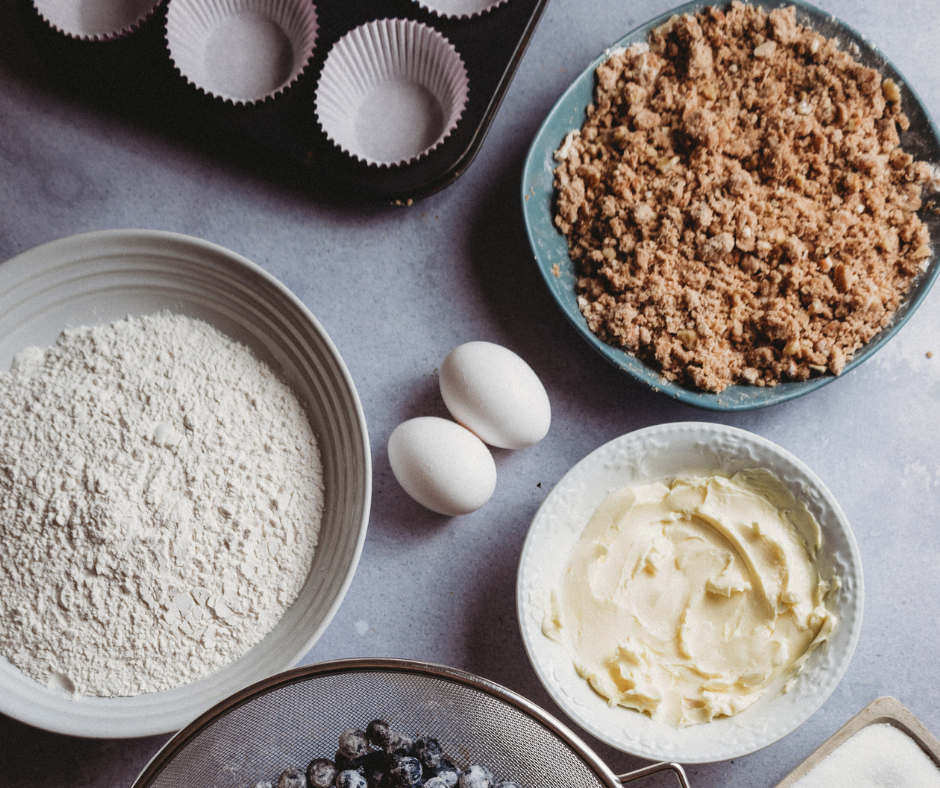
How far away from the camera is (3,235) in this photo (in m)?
1.18

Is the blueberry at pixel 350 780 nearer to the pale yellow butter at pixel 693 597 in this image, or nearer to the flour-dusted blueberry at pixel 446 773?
the flour-dusted blueberry at pixel 446 773

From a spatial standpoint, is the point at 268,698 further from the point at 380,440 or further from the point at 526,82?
the point at 526,82

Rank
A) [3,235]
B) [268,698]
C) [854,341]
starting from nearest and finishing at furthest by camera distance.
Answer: [268,698], [854,341], [3,235]

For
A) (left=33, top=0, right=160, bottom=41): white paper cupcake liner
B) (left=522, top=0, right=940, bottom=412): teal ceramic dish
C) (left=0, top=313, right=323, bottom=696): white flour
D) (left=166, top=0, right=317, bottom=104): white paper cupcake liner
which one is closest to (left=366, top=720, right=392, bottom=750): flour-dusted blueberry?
(left=0, top=313, right=323, bottom=696): white flour

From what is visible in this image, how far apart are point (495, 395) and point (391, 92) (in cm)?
58

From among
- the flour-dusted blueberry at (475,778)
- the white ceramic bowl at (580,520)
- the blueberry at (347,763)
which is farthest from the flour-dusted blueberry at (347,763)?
the white ceramic bowl at (580,520)

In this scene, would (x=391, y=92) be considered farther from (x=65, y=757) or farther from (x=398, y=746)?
(x=65, y=757)

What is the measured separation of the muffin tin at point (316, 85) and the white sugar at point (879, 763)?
1139 millimetres

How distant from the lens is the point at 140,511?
0.98 m

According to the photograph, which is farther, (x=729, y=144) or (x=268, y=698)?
(x=729, y=144)

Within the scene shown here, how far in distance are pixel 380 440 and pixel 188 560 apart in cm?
36

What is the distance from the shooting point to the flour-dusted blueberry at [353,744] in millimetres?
956

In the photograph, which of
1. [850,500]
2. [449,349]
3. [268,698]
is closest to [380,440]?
[449,349]

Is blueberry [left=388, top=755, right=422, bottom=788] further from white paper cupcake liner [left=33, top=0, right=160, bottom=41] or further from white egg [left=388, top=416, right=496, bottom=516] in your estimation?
white paper cupcake liner [left=33, top=0, right=160, bottom=41]
